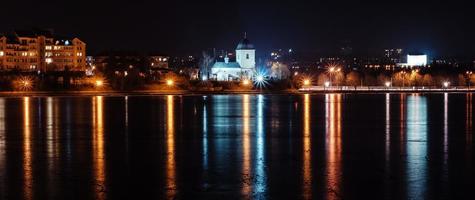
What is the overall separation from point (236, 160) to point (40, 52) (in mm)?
84133

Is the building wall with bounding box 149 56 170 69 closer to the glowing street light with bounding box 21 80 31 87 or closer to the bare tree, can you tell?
the bare tree

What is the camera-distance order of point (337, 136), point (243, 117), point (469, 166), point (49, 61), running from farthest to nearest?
1. point (49, 61)
2. point (243, 117)
3. point (337, 136)
4. point (469, 166)

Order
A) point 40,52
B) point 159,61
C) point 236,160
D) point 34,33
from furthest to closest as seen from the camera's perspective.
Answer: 1. point 159,61
2. point 34,33
3. point 40,52
4. point 236,160

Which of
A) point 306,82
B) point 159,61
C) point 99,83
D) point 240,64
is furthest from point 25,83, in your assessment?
point 159,61

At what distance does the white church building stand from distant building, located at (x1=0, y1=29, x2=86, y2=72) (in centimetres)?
2245

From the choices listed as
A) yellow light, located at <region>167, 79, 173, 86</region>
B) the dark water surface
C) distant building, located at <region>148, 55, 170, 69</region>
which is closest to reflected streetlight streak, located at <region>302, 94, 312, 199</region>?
the dark water surface

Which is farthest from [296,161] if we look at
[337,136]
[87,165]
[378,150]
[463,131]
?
[463,131]

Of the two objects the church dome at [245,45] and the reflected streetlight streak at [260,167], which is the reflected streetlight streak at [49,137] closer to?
the reflected streetlight streak at [260,167]

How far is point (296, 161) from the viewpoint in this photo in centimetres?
1538

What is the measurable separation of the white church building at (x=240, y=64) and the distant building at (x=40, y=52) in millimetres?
22450

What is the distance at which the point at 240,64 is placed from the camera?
110875mm

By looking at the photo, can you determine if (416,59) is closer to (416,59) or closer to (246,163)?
(416,59)

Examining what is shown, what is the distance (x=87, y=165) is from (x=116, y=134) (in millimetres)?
7846

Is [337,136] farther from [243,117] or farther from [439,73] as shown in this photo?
[439,73]
